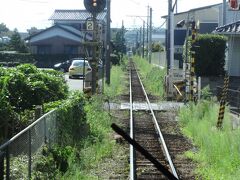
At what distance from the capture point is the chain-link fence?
6070 millimetres

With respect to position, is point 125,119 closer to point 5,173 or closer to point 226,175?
point 226,175

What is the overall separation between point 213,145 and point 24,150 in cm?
540

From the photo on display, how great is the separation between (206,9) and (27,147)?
64.2 meters

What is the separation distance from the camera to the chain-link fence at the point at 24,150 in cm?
607

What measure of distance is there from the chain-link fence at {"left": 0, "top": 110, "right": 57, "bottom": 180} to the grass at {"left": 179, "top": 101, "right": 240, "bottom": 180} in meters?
3.10

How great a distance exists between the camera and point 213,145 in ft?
37.4

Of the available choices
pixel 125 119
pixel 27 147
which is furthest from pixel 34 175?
pixel 125 119

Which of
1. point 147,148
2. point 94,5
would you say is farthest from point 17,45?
point 147,148

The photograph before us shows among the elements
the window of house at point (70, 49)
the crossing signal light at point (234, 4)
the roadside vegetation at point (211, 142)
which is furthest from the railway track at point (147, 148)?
the window of house at point (70, 49)

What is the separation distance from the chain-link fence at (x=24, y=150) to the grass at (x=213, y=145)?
3.10 metres

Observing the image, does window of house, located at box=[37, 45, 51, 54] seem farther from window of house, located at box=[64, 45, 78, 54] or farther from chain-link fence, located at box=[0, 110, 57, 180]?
chain-link fence, located at box=[0, 110, 57, 180]

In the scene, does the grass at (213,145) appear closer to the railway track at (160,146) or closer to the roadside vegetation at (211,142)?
the roadside vegetation at (211,142)

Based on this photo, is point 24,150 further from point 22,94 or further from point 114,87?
point 114,87

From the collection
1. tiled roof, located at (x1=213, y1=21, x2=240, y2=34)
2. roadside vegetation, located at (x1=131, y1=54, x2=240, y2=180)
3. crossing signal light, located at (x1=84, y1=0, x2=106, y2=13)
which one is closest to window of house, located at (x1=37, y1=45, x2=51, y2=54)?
tiled roof, located at (x1=213, y1=21, x2=240, y2=34)
